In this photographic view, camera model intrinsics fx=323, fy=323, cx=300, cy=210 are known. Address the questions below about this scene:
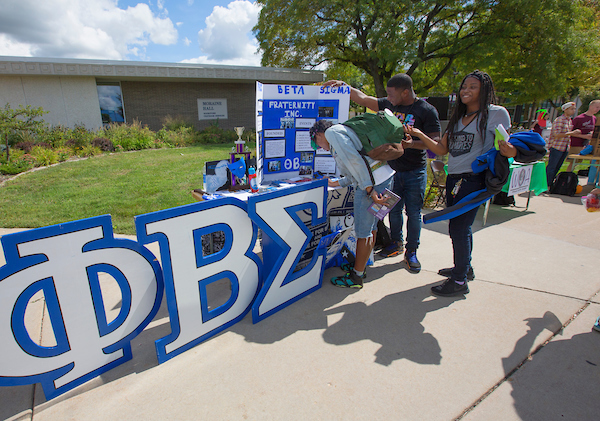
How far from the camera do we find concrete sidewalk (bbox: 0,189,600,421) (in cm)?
193

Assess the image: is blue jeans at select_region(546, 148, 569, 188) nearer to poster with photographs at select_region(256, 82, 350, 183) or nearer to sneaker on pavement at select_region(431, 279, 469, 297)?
sneaker on pavement at select_region(431, 279, 469, 297)

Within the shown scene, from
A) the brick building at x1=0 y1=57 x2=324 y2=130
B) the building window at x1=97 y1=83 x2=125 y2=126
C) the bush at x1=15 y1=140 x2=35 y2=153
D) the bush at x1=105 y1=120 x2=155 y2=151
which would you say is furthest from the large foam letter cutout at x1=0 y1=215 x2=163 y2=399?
the building window at x1=97 y1=83 x2=125 y2=126

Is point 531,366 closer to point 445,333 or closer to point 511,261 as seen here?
point 445,333

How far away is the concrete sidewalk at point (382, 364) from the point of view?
6.32 ft

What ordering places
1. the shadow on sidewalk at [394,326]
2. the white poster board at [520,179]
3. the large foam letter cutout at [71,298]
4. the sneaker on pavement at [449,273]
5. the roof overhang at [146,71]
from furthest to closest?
the roof overhang at [146,71] → the white poster board at [520,179] → the sneaker on pavement at [449,273] → the shadow on sidewalk at [394,326] → the large foam letter cutout at [71,298]

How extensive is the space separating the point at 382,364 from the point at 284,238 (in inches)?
47.5

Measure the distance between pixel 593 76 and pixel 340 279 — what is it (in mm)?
27929

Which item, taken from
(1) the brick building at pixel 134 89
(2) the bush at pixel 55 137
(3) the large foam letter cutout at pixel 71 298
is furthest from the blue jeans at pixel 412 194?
(1) the brick building at pixel 134 89

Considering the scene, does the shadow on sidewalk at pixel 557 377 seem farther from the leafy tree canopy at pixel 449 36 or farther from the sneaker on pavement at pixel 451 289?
the leafy tree canopy at pixel 449 36

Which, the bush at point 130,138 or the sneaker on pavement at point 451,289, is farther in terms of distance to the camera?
the bush at point 130,138

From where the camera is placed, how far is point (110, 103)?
56.4ft

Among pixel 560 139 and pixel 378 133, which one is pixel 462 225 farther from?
pixel 560 139

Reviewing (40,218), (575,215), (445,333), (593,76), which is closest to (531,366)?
(445,333)

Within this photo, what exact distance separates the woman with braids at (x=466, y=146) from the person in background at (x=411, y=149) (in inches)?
14.6
